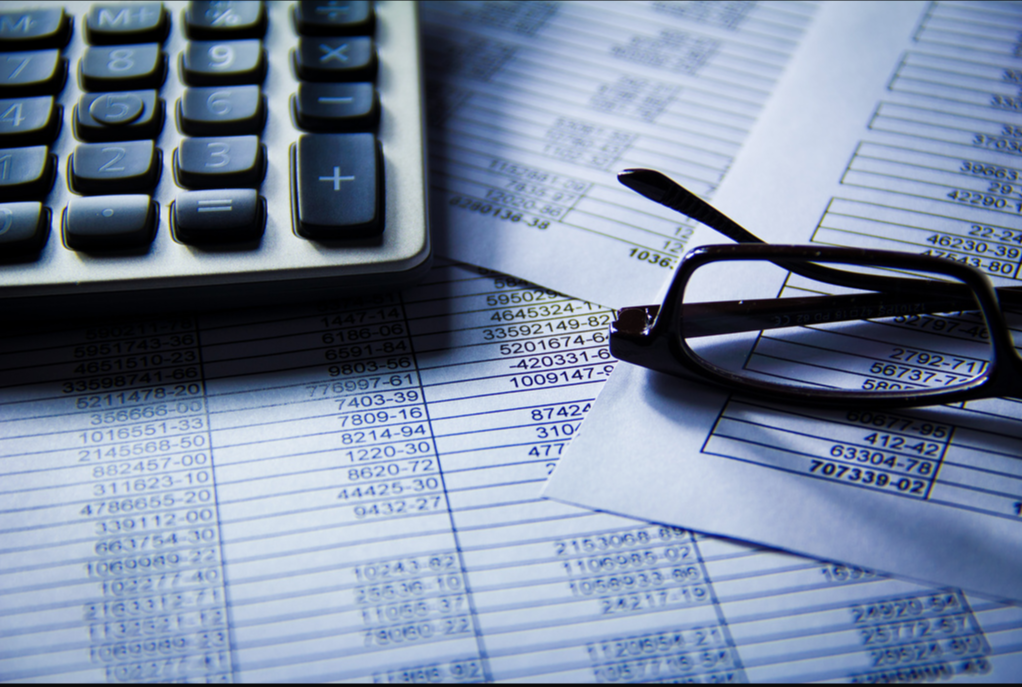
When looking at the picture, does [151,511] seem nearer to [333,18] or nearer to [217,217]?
[217,217]

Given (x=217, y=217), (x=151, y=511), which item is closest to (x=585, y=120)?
(x=217, y=217)

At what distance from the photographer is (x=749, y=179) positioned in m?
0.49

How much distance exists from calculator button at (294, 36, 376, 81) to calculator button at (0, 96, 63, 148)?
15cm

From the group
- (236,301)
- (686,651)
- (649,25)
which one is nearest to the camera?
(686,651)

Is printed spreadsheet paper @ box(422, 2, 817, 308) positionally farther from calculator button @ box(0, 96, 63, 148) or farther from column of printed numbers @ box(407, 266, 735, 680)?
calculator button @ box(0, 96, 63, 148)

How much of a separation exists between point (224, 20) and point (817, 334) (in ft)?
1.37

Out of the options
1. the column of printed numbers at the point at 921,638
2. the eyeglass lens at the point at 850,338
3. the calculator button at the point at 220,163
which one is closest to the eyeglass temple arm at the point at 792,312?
the eyeglass lens at the point at 850,338

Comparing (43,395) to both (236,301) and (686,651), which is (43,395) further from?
(686,651)

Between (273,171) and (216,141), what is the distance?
1.5 inches

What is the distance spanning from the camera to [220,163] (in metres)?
0.42

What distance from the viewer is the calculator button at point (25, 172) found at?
0.41 meters

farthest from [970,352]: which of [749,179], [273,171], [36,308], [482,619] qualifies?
[36,308]

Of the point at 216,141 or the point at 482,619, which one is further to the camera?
the point at 216,141

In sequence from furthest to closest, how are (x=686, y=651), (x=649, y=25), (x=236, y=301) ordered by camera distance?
(x=649, y=25) < (x=236, y=301) < (x=686, y=651)
